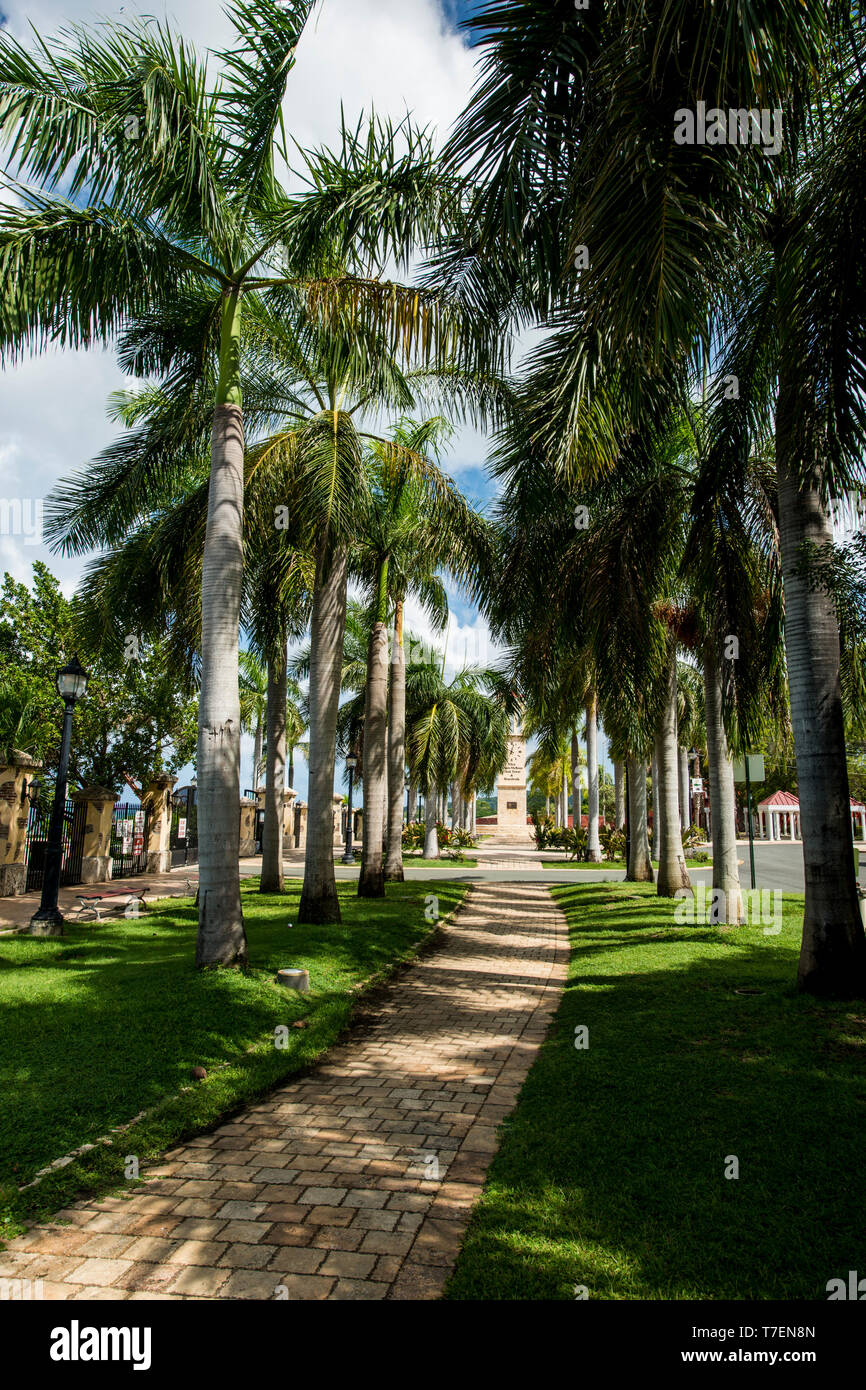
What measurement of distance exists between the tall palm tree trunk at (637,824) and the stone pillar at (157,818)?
1457cm

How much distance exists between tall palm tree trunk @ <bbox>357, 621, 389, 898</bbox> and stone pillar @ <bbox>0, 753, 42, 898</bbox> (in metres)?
7.52

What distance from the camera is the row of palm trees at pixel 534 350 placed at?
486cm

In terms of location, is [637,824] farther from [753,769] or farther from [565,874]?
[565,874]

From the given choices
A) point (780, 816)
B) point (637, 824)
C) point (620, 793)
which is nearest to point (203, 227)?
point (637, 824)

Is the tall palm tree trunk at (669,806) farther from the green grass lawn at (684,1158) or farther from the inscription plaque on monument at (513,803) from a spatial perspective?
the inscription plaque on monument at (513,803)

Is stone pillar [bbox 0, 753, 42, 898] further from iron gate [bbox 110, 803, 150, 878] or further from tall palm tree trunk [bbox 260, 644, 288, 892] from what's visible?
iron gate [bbox 110, 803, 150, 878]

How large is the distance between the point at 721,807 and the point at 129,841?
64.4 ft

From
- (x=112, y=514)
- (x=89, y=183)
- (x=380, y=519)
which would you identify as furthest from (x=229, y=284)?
(x=380, y=519)

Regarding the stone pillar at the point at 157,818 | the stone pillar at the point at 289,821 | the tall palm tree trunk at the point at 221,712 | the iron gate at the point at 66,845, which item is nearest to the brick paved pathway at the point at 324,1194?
the tall palm tree trunk at the point at 221,712

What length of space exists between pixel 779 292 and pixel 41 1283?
23.1 feet

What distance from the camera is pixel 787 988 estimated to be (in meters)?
7.55

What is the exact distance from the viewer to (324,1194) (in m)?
4.13

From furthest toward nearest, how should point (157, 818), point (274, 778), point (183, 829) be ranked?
1. point (183, 829)
2. point (157, 818)
3. point (274, 778)
